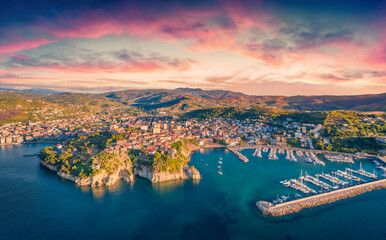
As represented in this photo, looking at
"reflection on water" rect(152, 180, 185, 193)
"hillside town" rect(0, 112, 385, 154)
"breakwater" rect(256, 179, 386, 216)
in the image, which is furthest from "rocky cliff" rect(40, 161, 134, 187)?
"breakwater" rect(256, 179, 386, 216)

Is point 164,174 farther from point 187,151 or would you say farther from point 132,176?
point 187,151

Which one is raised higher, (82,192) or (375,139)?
(375,139)

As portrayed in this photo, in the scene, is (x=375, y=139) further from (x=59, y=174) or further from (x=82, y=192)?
(x=59, y=174)

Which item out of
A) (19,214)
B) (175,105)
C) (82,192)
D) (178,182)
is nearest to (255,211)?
(178,182)

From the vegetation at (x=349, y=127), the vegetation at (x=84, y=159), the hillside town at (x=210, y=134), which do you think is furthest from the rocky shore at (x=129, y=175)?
the vegetation at (x=349, y=127)

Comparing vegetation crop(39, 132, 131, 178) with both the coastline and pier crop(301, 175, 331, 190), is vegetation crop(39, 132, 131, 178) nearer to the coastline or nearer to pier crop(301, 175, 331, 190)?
the coastline

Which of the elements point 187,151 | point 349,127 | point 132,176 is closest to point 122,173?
point 132,176
